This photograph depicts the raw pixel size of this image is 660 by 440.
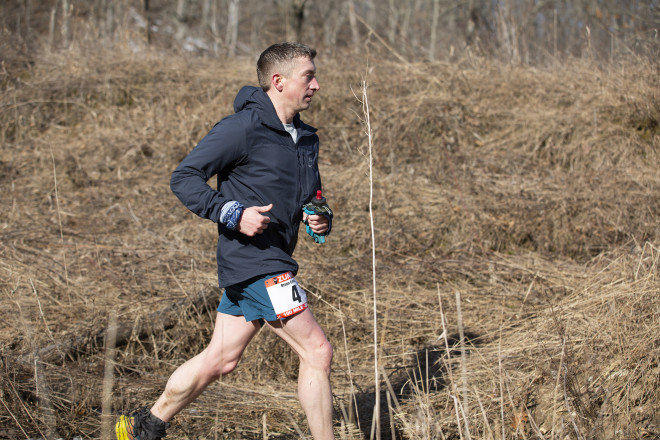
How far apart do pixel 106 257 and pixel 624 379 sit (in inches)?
181

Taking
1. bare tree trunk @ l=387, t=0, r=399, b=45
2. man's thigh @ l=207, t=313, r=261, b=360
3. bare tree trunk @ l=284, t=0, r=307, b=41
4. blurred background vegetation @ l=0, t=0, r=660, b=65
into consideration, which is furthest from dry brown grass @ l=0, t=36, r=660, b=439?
bare tree trunk @ l=387, t=0, r=399, b=45

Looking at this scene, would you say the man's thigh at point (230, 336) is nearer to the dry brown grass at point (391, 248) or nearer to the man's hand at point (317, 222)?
the dry brown grass at point (391, 248)

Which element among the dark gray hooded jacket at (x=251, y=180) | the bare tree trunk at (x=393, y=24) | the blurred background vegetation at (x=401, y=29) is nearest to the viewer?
the dark gray hooded jacket at (x=251, y=180)

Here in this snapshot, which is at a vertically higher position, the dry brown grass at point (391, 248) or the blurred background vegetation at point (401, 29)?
the blurred background vegetation at point (401, 29)

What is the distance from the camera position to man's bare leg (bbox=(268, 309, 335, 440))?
111 inches

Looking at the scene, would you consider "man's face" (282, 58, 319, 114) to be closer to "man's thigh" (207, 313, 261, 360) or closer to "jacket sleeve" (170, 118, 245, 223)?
"jacket sleeve" (170, 118, 245, 223)

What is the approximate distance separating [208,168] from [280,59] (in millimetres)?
638

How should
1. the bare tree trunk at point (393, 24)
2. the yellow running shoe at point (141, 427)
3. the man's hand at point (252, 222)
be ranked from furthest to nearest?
1. the bare tree trunk at point (393, 24)
2. the yellow running shoe at point (141, 427)
3. the man's hand at point (252, 222)

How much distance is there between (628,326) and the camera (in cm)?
381

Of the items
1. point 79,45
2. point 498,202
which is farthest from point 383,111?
point 79,45

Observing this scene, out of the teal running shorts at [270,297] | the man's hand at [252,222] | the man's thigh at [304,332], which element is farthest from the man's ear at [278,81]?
the man's thigh at [304,332]

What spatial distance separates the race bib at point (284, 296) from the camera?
110 inches

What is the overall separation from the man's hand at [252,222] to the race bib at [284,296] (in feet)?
0.88

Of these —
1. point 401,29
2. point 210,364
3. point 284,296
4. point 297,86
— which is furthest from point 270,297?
point 401,29
